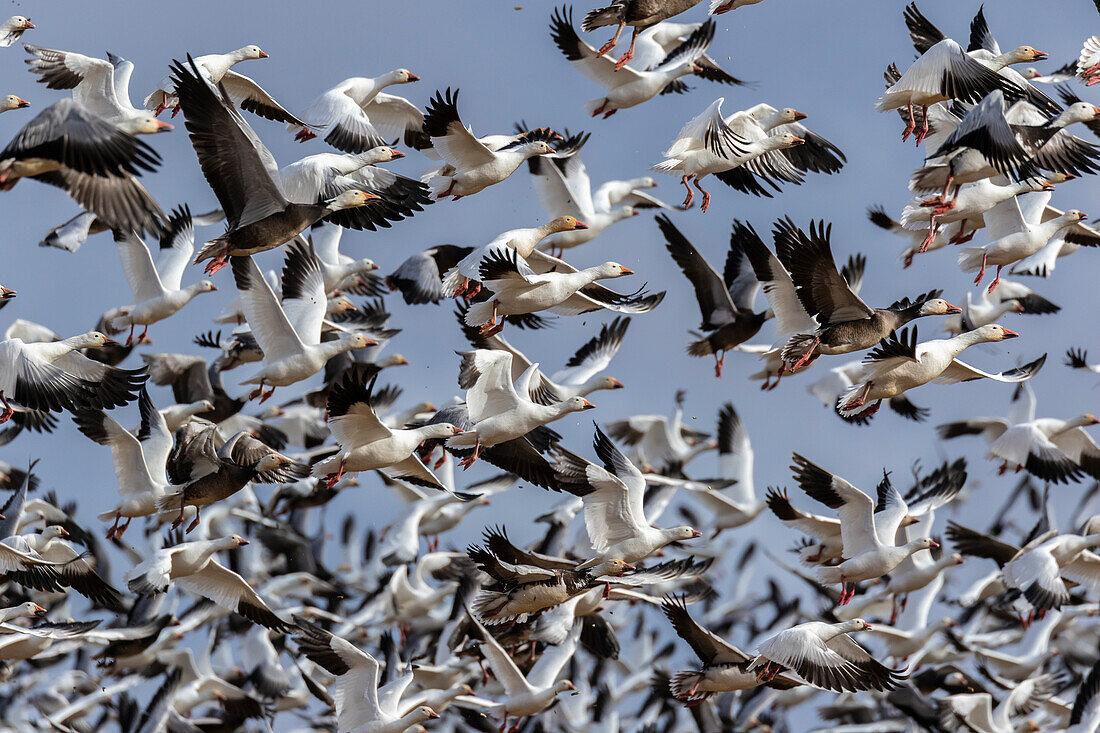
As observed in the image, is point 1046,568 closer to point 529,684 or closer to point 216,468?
point 529,684

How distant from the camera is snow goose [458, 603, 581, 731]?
47.6ft

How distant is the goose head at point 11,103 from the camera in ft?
41.8

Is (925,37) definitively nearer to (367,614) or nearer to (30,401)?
(30,401)

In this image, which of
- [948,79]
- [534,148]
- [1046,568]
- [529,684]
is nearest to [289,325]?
[534,148]

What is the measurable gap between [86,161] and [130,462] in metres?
4.73

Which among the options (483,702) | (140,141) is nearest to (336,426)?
(140,141)

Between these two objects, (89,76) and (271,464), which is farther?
(89,76)

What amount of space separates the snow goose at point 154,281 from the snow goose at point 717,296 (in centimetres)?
475

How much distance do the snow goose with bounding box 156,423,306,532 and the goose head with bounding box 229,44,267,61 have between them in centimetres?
342

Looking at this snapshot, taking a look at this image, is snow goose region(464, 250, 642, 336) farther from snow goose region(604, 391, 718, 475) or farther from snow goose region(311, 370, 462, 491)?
snow goose region(604, 391, 718, 475)

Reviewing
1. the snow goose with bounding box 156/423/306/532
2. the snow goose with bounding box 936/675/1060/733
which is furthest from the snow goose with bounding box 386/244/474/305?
the snow goose with bounding box 936/675/1060/733

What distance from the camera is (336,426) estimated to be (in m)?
11.6

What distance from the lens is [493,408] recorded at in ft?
40.8

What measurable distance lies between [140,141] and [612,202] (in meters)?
8.12
